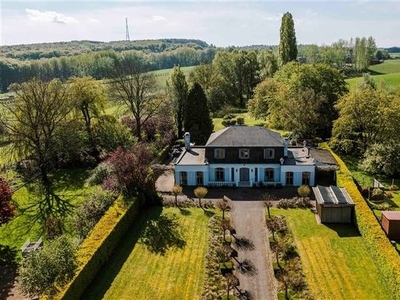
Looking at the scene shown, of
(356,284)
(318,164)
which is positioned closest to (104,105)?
(318,164)

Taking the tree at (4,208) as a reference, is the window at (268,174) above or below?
below

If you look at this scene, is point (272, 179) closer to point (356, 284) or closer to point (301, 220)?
point (301, 220)

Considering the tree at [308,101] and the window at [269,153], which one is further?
the tree at [308,101]

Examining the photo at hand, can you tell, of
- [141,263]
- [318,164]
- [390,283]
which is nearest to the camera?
[390,283]

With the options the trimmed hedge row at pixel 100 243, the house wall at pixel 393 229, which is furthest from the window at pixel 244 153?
the house wall at pixel 393 229

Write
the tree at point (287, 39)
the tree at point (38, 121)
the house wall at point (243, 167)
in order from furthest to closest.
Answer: the tree at point (287, 39) < the tree at point (38, 121) < the house wall at point (243, 167)

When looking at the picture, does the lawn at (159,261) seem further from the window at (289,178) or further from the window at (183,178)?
the window at (289,178)

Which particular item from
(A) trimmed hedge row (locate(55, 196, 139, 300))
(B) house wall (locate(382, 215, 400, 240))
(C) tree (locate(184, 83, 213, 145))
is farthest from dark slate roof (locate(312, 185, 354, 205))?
(C) tree (locate(184, 83, 213, 145))

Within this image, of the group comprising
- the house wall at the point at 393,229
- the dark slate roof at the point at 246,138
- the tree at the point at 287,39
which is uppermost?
the tree at the point at 287,39
